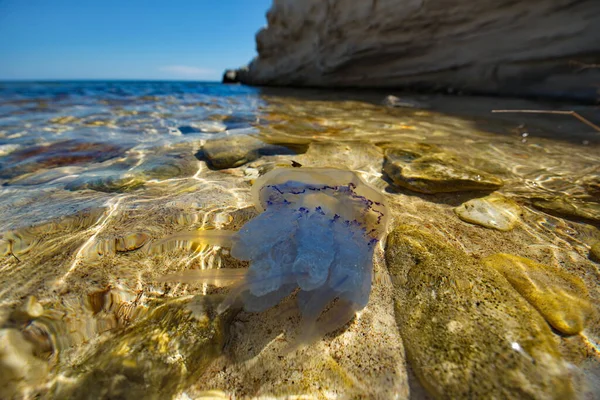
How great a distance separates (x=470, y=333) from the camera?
0.90 m

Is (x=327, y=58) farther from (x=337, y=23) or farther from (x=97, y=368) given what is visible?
(x=97, y=368)

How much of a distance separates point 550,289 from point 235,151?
85.8 inches

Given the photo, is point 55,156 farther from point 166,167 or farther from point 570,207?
point 570,207

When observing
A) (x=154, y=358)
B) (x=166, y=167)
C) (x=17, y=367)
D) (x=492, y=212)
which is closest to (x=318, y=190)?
(x=154, y=358)

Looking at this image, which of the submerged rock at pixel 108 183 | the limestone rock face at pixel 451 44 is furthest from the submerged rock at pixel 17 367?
the limestone rock face at pixel 451 44

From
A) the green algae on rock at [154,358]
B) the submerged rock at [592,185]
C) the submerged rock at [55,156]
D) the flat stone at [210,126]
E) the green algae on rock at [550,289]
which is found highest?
the submerged rock at [592,185]

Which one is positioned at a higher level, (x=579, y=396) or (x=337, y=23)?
(x=337, y=23)

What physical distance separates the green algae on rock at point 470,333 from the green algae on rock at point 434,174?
0.72m

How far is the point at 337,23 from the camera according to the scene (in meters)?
9.09

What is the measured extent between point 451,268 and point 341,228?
19.1 inches

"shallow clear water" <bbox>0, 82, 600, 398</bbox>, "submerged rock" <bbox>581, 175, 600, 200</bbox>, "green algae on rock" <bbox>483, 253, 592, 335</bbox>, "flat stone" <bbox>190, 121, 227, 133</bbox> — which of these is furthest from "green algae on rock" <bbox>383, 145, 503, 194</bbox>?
"flat stone" <bbox>190, 121, 227, 133</bbox>

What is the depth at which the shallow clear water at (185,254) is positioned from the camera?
85 cm

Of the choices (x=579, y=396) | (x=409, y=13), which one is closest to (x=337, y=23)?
(x=409, y=13)

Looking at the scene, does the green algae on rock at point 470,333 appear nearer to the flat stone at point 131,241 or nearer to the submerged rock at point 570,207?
the submerged rock at point 570,207
